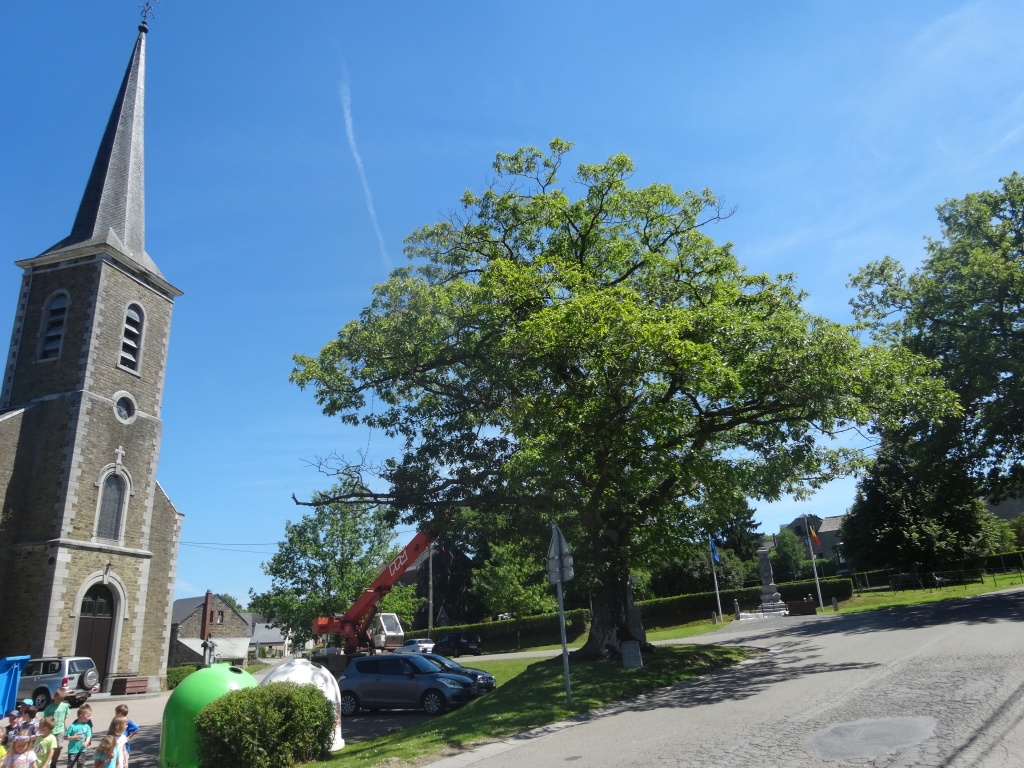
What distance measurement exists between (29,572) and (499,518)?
1951cm

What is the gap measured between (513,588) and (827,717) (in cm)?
3580

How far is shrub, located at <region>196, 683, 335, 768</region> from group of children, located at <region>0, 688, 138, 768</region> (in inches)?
39.8

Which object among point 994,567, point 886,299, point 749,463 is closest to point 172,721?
point 749,463

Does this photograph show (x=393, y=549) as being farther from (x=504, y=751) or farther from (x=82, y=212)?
(x=504, y=751)

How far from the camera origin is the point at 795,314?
15719 millimetres

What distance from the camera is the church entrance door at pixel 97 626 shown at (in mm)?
25953

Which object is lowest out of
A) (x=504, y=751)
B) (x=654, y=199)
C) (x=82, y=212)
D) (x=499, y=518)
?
(x=504, y=751)

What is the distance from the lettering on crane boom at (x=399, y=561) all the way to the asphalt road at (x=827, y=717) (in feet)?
38.4

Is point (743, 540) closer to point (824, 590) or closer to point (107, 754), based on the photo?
point (824, 590)

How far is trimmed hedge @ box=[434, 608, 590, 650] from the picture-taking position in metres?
41.2

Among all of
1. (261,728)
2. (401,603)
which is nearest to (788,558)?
(401,603)

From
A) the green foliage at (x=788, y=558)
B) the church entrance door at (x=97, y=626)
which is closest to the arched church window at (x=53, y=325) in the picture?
the church entrance door at (x=97, y=626)

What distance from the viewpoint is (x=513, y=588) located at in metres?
43.4

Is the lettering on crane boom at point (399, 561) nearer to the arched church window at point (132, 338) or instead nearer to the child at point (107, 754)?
the child at point (107, 754)
